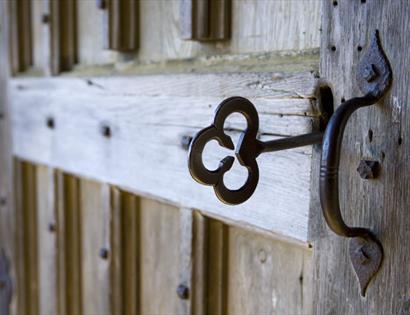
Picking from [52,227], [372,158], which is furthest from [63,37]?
[372,158]

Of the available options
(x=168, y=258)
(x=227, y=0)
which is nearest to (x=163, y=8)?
(x=227, y=0)

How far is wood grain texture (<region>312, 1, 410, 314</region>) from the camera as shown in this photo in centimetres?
49

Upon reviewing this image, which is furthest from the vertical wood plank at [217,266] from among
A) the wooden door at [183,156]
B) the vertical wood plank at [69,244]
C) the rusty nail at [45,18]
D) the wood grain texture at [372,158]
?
the rusty nail at [45,18]

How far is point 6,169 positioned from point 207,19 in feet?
2.60

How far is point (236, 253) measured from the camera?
2.40 ft

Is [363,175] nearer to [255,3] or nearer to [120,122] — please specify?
[255,3]

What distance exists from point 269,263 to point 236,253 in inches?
2.6

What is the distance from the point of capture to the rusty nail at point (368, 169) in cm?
51

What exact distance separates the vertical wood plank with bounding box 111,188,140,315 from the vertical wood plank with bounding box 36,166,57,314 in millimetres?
250

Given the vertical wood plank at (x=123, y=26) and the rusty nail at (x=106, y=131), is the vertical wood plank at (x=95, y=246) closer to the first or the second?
the rusty nail at (x=106, y=131)

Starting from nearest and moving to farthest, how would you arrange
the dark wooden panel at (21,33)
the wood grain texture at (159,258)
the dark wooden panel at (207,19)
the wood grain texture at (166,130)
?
the wood grain texture at (166,130)
the dark wooden panel at (207,19)
the wood grain texture at (159,258)
the dark wooden panel at (21,33)

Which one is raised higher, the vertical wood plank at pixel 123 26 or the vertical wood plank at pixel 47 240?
the vertical wood plank at pixel 123 26

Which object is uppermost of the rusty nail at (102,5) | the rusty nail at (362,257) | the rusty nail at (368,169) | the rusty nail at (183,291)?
the rusty nail at (102,5)

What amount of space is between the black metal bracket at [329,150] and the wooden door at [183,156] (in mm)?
12
